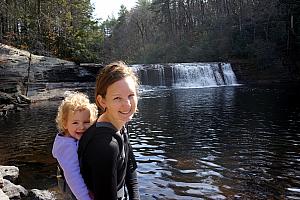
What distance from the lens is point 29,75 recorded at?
28.6 meters

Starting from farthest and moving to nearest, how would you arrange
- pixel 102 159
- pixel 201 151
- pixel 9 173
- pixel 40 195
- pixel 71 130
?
pixel 201 151
pixel 9 173
pixel 40 195
pixel 71 130
pixel 102 159

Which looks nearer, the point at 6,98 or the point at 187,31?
the point at 6,98

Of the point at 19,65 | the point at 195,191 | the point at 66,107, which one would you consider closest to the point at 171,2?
the point at 19,65

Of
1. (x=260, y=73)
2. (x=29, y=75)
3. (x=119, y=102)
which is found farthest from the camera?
(x=260, y=73)

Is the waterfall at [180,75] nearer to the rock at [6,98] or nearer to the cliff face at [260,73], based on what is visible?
the cliff face at [260,73]

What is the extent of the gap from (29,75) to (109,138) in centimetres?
2825

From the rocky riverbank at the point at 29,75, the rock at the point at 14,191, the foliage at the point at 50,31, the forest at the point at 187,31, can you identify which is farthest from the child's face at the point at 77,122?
the foliage at the point at 50,31

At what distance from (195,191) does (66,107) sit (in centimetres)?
556

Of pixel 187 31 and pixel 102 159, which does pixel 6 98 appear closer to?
pixel 102 159

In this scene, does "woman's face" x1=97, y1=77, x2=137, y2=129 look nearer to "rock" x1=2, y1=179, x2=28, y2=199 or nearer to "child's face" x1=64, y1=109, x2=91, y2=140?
"child's face" x1=64, y1=109, x2=91, y2=140

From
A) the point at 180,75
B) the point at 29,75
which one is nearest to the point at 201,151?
the point at 29,75

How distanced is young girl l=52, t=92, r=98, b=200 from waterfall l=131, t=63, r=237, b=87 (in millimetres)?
34360

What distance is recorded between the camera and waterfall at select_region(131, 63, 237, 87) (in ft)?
120

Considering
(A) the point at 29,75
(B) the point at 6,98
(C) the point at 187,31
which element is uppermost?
(C) the point at 187,31
